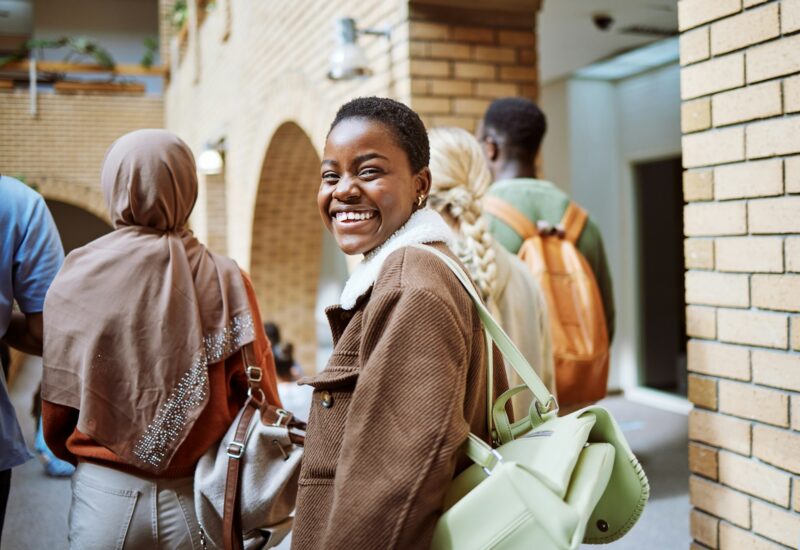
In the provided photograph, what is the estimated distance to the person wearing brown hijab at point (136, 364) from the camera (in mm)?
1900

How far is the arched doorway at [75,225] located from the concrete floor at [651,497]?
426 millimetres

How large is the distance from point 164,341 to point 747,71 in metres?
1.78

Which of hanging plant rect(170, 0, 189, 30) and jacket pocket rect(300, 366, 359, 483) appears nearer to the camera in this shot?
jacket pocket rect(300, 366, 359, 483)

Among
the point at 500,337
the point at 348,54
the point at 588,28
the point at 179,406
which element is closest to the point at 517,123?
the point at 348,54

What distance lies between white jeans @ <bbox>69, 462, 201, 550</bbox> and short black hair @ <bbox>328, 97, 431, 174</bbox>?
1152mm

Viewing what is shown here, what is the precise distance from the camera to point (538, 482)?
1.16m

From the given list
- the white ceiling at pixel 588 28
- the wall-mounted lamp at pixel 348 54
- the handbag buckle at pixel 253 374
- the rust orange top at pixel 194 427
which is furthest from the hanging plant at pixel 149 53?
the white ceiling at pixel 588 28

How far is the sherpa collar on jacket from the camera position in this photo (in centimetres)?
136

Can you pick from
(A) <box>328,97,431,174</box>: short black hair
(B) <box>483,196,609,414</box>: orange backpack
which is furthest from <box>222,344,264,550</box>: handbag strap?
(B) <box>483,196,609,414</box>: orange backpack

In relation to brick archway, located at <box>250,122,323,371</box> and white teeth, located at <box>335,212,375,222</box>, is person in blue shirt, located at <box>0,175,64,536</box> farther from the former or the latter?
brick archway, located at <box>250,122,323,371</box>

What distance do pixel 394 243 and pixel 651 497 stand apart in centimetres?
378

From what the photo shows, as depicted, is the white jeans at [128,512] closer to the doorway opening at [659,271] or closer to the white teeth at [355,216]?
the white teeth at [355,216]

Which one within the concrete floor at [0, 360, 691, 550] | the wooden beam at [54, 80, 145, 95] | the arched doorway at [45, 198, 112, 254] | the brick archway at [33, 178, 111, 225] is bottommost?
the concrete floor at [0, 360, 691, 550]

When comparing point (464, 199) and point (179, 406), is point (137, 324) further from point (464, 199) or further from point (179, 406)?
point (464, 199)
